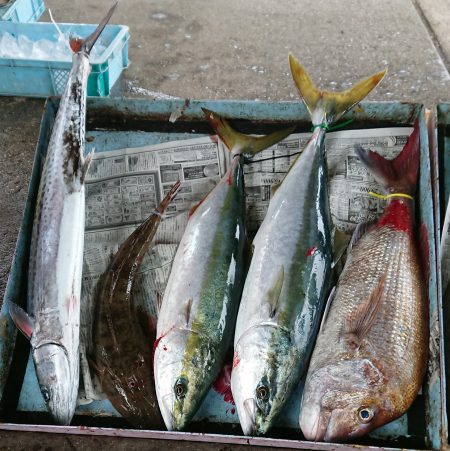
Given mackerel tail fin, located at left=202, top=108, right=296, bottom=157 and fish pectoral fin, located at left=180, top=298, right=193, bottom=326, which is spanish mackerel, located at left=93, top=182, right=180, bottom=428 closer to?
fish pectoral fin, located at left=180, top=298, right=193, bottom=326

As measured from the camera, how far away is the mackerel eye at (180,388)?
71.2 inches

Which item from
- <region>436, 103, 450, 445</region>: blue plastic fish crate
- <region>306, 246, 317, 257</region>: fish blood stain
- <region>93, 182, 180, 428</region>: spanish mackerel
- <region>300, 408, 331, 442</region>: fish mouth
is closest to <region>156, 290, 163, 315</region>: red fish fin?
<region>93, 182, 180, 428</region>: spanish mackerel

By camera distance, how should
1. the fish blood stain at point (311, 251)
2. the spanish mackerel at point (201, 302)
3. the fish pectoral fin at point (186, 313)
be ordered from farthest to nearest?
the fish blood stain at point (311, 251)
the fish pectoral fin at point (186, 313)
the spanish mackerel at point (201, 302)

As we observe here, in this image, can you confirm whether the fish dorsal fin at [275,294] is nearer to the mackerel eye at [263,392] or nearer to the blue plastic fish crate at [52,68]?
the mackerel eye at [263,392]

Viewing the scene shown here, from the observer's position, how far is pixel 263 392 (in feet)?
5.83

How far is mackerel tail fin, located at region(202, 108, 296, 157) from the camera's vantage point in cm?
248

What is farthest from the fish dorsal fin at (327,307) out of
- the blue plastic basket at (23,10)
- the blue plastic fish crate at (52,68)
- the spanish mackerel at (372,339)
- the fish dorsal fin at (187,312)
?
the blue plastic basket at (23,10)

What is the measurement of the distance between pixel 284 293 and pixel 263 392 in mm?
371

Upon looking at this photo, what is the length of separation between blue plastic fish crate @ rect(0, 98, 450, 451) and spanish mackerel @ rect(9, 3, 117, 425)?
0.11 metres

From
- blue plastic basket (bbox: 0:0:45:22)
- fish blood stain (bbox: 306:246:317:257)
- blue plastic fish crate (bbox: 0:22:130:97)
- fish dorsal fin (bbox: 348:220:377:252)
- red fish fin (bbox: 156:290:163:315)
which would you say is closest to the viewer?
fish blood stain (bbox: 306:246:317:257)

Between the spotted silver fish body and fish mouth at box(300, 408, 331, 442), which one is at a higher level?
the spotted silver fish body

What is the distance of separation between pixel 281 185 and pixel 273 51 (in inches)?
81.1

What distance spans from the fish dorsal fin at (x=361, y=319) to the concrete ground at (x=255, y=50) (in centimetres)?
193

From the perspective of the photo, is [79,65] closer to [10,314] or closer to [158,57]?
[10,314]
